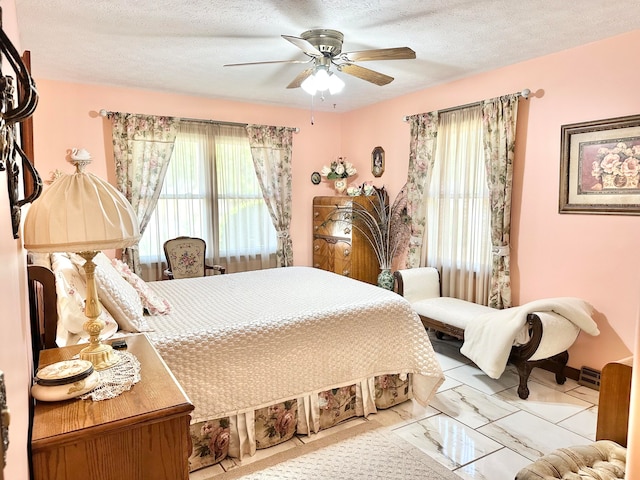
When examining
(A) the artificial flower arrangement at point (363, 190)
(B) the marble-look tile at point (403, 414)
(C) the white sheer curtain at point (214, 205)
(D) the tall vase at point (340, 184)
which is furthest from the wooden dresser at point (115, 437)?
(D) the tall vase at point (340, 184)

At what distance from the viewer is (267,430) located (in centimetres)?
249

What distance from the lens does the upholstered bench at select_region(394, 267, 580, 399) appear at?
3.00 metres

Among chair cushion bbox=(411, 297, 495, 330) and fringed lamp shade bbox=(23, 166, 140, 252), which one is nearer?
fringed lamp shade bbox=(23, 166, 140, 252)

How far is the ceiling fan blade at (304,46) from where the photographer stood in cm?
239

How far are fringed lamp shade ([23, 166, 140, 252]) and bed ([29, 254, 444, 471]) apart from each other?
695 millimetres

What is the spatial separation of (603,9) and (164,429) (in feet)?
10.6

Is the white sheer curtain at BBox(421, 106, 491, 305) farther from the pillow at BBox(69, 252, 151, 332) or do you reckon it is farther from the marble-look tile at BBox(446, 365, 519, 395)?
the pillow at BBox(69, 252, 151, 332)

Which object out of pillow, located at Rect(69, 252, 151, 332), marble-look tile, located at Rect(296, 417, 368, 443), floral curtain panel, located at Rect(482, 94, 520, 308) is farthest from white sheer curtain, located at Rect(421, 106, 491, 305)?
pillow, located at Rect(69, 252, 151, 332)

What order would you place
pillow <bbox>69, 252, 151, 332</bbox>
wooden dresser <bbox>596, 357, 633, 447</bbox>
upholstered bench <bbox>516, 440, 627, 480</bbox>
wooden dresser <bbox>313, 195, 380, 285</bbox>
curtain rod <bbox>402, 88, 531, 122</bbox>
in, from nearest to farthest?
upholstered bench <bbox>516, 440, 627, 480</bbox>
wooden dresser <bbox>596, 357, 633, 447</bbox>
pillow <bbox>69, 252, 151, 332</bbox>
curtain rod <bbox>402, 88, 531, 122</bbox>
wooden dresser <bbox>313, 195, 380, 285</bbox>

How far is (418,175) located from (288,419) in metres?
2.99

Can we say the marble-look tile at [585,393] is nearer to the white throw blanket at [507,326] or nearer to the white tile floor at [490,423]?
the white tile floor at [490,423]

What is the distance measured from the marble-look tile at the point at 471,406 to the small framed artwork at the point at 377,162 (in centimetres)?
288

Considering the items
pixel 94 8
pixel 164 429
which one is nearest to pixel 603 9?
pixel 94 8

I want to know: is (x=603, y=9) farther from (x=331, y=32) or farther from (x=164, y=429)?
(x=164, y=429)
